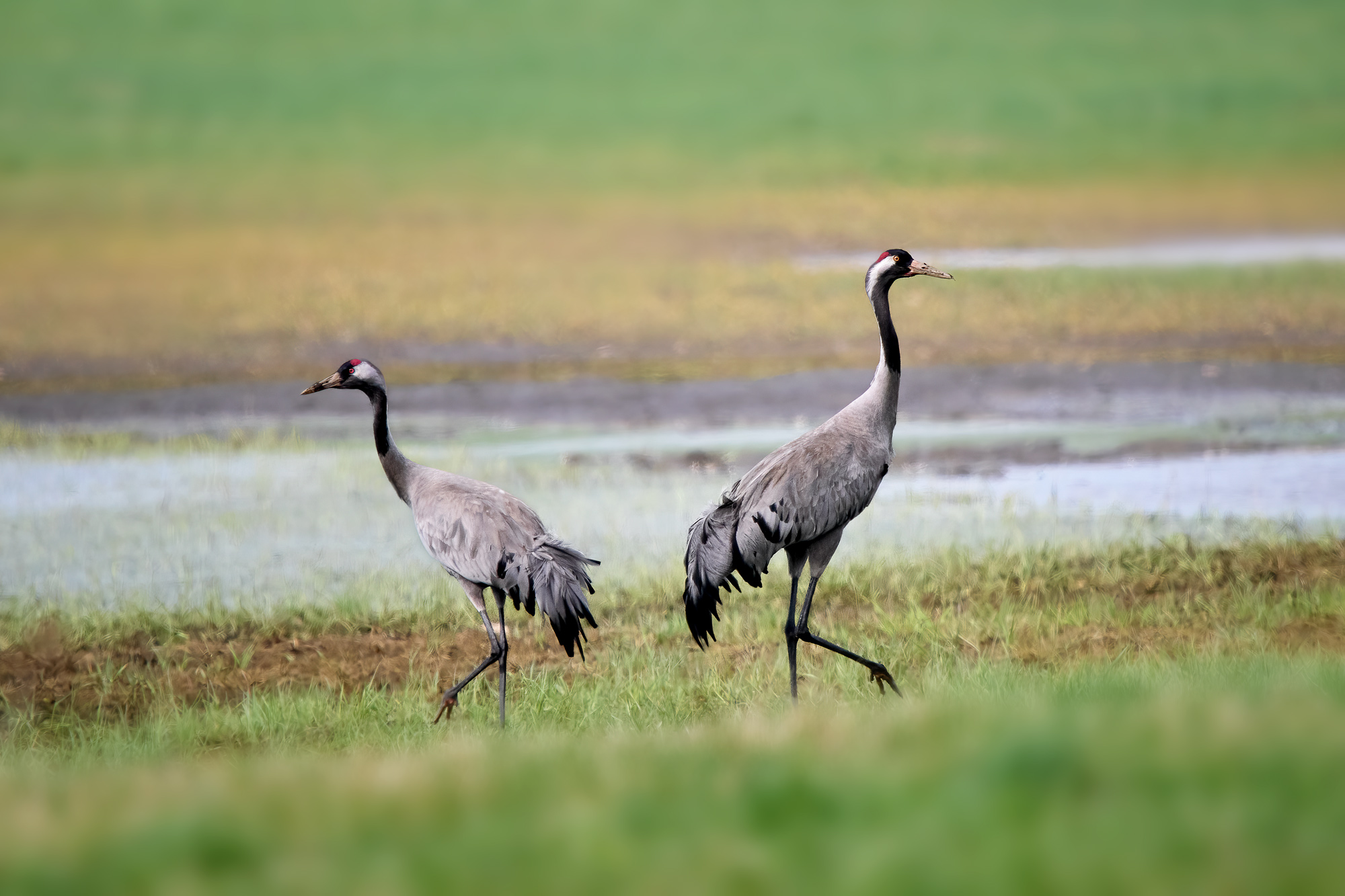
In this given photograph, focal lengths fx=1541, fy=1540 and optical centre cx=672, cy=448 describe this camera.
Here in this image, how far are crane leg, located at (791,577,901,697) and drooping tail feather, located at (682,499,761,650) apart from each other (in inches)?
10.5

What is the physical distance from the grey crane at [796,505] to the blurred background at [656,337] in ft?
1.30

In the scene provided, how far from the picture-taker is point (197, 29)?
4097 cm

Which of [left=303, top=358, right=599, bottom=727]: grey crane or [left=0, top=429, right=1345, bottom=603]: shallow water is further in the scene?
[left=0, top=429, right=1345, bottom=603]: shallow water

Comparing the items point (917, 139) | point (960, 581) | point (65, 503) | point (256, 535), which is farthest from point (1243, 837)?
point (917, 139)

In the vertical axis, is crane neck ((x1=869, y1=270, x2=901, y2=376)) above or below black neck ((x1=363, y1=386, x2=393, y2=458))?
above

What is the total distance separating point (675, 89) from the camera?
125ft

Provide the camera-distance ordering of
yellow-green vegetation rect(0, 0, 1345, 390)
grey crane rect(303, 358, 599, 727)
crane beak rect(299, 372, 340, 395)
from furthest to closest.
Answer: yellow-green vegetation rect(0, 0, 1345, 390) → crane beak rect(299, 372, 340, 395) → grey crane rect(303, 358, 599, 727)

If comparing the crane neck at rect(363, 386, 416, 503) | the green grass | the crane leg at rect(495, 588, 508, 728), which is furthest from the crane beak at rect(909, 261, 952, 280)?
the green grass

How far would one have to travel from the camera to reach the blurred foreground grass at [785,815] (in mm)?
3213

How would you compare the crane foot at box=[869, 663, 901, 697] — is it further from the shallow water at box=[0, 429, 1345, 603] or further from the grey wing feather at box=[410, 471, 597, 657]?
the shallow water at box=[0, 429, 1345, 603]

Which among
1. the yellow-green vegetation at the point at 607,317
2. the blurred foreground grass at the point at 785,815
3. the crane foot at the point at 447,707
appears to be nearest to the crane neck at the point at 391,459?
the crane foot at the point at 447,707

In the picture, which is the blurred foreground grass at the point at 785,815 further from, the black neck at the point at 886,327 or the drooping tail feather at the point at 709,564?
the black neck at the point at 886,327

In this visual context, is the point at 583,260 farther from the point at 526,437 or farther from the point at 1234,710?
the point at 1234,710

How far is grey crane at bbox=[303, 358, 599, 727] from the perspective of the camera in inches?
270
